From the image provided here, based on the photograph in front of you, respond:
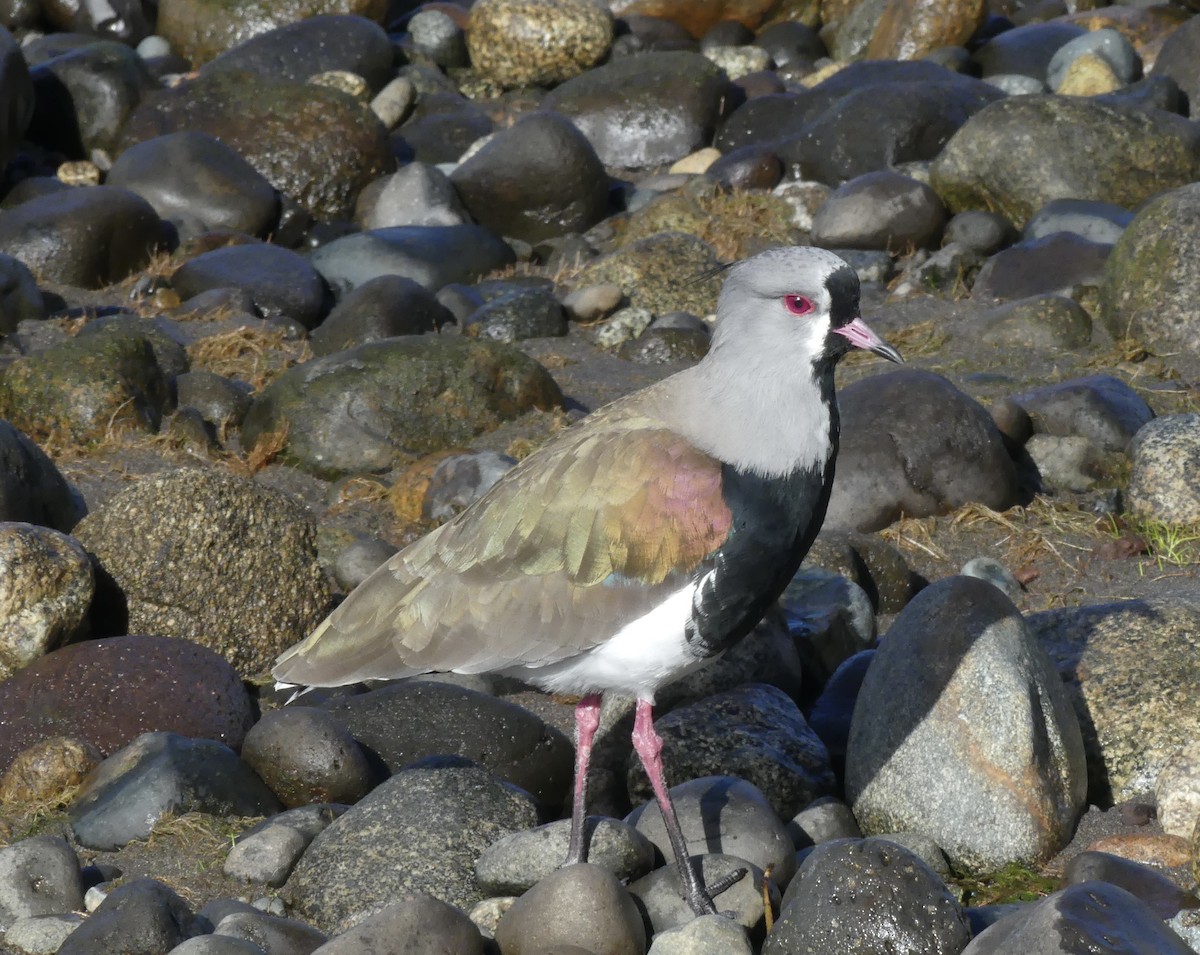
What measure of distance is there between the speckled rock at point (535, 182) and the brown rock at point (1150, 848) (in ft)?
32.3

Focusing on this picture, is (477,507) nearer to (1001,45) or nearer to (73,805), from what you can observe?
(73,805)

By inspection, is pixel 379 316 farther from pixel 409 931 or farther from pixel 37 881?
pixel 409 931

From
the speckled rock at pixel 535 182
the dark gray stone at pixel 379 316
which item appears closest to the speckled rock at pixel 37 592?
the dark gray stone at pixel 379 316

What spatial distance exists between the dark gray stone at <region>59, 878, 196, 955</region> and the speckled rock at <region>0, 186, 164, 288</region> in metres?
8.41

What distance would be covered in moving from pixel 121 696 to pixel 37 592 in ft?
2.26

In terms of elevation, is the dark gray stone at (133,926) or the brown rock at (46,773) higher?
the dark gray stone at (133,926)

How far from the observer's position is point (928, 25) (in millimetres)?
16719

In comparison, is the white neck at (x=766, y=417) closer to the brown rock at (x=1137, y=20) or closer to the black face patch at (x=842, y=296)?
the black face patch at (x=842, y=296)

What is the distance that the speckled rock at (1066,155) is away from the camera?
11.9 m

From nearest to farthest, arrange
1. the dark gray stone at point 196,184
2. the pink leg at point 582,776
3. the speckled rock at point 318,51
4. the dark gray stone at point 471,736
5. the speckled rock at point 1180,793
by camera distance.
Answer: the pink leg at point 582,776
the speckled rock at point 1180,793
the dark gray stone at point 471,736
the dark gray stone at point 196,184
the speckled rock at point 318,51

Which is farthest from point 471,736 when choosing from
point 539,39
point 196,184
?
point 539,39

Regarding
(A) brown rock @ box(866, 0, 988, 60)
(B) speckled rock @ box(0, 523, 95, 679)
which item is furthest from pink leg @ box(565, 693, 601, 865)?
(A) brown rock @ box(866, 0, 988, 60)

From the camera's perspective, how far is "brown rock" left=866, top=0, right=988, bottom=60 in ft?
54.6

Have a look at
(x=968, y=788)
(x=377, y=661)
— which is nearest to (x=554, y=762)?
(x=377, y=661)
